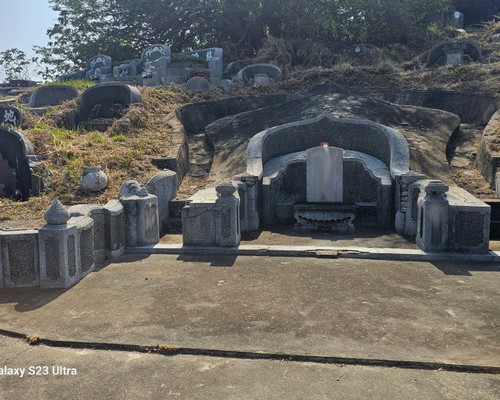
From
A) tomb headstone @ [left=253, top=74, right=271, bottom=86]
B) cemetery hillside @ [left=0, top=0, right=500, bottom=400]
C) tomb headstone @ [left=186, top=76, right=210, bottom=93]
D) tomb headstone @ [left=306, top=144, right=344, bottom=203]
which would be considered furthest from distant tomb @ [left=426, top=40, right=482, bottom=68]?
tomb headstone @ [left=306, top=144, right=344, bottom=203]

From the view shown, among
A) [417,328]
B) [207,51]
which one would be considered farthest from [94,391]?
[207,51]

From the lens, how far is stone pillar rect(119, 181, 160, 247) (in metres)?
7.75

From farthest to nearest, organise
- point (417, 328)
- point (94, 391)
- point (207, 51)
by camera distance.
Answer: point (207, 51) < point (417, 328) < point (94, 391)

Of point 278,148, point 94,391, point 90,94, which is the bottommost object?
point 94,391

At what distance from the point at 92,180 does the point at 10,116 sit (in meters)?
6.57

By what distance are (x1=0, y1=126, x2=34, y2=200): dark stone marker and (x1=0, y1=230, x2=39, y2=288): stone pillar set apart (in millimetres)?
5549

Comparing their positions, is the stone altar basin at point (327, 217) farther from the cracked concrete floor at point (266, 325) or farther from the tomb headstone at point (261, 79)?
the tomb headstone at point (261, 79)

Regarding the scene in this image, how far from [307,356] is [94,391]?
1710 millimetres

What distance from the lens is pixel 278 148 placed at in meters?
11.9

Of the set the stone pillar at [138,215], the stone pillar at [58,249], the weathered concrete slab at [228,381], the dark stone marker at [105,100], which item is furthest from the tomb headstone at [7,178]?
the weathered concrete slab at [228,381]

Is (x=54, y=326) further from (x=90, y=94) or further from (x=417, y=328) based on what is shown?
(x=90, y=94)

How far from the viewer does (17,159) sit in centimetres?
1131

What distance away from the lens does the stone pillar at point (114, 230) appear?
23.7 feet

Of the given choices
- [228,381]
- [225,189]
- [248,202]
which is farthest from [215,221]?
[228,381]
